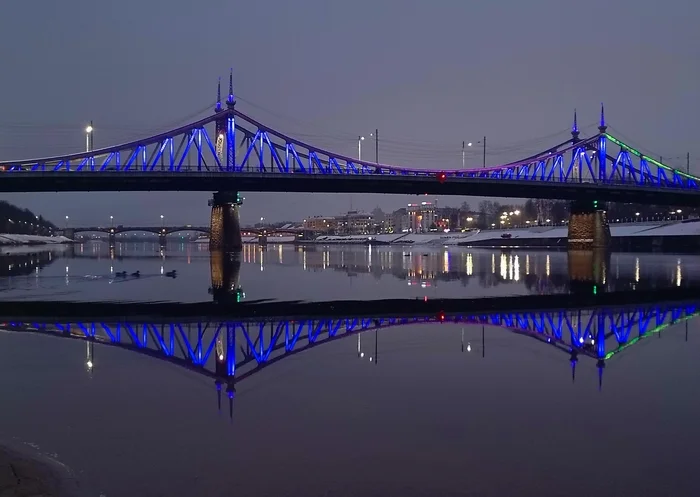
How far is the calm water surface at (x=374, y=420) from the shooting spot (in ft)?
22.4

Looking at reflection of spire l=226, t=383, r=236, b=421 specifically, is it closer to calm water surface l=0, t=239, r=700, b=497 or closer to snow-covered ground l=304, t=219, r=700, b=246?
calm water surface l=0, t=239, r=700, b=497

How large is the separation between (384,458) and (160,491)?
2480 millimetres

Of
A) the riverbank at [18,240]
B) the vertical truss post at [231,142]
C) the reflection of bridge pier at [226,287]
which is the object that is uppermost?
the vertical truss post at [231,142]

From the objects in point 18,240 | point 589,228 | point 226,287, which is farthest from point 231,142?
point 18,240

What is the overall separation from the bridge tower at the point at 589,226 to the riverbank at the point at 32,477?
86.7 metres

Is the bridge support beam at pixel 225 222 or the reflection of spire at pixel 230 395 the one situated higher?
the bridge support beam at pixel 225 222

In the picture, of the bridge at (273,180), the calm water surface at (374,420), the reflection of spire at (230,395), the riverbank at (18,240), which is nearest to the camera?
the calm water surface at (374,420)

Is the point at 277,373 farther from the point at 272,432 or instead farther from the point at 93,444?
the point at 93,444

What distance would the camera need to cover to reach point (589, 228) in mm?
87062

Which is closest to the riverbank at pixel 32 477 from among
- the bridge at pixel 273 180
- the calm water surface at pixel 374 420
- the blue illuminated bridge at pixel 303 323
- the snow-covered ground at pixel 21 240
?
the calm water surface at pixel 374 420

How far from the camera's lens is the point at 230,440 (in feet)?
26.6

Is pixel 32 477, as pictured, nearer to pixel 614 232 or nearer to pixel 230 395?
pixel 230 395

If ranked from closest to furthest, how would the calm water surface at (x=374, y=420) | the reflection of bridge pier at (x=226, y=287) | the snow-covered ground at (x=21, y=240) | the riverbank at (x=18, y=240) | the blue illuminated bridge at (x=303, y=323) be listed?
1. the calm water surface at (x=374, y=420)
2. the blue illuminated bridge at (x=303, y=323)
3. the reflection of bridge pier at (x=226, y=287)
4. the riverbank at (x=18, y=240)
5. the snow-covered ground at (x=21, y=240)

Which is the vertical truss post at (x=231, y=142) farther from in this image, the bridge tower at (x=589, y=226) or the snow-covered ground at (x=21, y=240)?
the snow-covered ground at (x=21, y=240)
